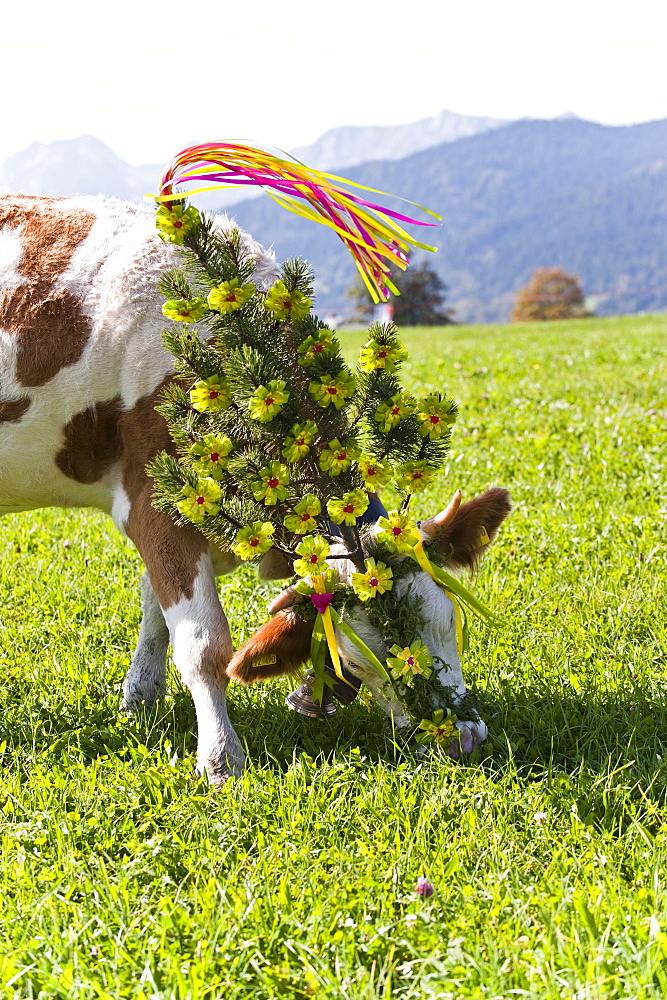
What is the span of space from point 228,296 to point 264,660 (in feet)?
4.33

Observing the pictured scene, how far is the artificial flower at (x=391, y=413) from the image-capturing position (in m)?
3.60

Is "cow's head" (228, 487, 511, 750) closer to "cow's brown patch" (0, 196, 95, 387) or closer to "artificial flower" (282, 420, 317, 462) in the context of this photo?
"artificial flower" (282, 420, 317, 462)

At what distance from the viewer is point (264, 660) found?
11.5ft

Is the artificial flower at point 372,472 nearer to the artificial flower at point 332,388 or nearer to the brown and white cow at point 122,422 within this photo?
the artificial flower at point 332,388

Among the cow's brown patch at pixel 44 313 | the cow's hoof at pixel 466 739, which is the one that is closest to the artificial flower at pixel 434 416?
the cow's hoof at pixel 466 739

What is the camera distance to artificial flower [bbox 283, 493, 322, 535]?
3.49 meters

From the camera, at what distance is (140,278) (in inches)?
152

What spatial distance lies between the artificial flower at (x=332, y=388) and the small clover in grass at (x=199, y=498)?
1.63 ft

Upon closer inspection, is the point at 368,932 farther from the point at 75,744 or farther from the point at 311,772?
the point at 75,744

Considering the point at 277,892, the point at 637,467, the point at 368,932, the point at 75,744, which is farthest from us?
the point at 637,467

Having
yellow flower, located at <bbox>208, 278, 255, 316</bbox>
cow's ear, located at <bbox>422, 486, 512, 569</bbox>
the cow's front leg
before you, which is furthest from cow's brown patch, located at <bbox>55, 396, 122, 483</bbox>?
cow's ear, located at <bbox>422, 486, 512, 569</bbox>

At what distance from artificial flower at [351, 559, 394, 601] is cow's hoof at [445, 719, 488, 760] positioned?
598mm

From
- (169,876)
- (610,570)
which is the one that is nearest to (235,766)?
(169,876)

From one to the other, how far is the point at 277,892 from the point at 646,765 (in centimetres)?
156
